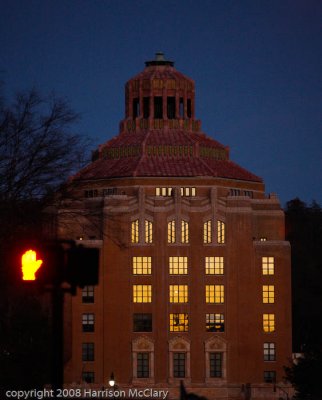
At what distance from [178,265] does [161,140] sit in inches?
1031

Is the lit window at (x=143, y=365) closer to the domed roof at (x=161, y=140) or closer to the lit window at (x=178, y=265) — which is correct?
the lit window at (x=178, y=265)

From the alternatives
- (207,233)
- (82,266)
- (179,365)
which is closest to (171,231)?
(207,233)

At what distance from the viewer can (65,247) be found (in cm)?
2030

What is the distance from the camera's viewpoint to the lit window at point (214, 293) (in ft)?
402

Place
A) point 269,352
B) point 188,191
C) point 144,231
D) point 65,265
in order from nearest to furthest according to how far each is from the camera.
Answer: point 65,265 < point 269,352 < point 144,231 < point 188,191

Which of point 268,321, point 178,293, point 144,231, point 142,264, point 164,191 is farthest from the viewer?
point 164,191

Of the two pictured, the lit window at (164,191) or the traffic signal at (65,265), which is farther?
the lit window at (164,191)

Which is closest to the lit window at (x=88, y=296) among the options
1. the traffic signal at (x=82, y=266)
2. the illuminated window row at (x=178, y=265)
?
the illuminated window row at (x=178, y=265)

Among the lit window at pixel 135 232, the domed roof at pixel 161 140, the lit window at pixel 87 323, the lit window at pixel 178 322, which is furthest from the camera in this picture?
the domed roof at pixel 161 140

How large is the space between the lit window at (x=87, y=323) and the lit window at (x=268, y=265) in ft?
57.2

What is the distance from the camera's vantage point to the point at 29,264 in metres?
20.6

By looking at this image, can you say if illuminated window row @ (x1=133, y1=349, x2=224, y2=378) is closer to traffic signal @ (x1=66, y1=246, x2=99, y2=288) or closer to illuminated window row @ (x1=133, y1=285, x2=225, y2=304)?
illuminated window row @ (x1=133, y1=285, x2=225, y2=304)

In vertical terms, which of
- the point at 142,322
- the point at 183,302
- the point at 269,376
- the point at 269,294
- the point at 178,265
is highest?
the point at 178,265

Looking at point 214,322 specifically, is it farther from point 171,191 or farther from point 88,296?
point 171,191
